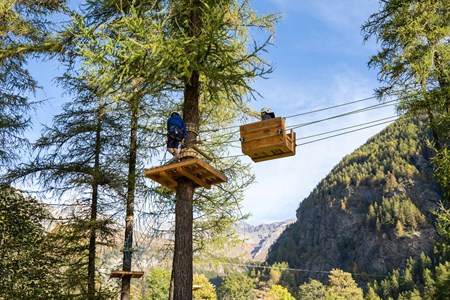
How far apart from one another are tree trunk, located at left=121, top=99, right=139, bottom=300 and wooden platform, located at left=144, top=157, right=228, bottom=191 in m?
4.34

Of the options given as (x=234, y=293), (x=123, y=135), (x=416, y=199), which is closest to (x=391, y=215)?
(x=416, y=199)

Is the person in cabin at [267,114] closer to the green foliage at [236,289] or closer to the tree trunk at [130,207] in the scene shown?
the tree trunk at [130,207]

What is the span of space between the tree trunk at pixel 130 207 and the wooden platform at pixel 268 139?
4.47 meters

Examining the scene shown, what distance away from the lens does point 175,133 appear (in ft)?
23.6

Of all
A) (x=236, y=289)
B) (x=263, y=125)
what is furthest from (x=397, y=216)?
(x=263, y=125)

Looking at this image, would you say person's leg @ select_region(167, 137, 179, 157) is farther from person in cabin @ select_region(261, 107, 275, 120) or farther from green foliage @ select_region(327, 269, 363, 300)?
green foliage @ select_region(327, 269, 363, 300)

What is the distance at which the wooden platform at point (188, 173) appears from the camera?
21.7 ft

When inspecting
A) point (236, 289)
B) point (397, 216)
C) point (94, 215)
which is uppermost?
point (397, 216)

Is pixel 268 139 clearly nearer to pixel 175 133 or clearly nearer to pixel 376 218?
pixel 175 133

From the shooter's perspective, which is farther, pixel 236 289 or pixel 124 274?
pixel 236 289

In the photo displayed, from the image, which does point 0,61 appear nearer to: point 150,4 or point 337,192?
point 150,4

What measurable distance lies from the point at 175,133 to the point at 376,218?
168m

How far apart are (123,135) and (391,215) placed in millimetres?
159302

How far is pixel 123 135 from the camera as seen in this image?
12391mm
